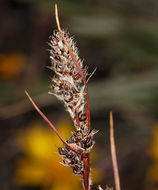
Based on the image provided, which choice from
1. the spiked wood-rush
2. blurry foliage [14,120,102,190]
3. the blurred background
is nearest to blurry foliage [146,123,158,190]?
the blurred background

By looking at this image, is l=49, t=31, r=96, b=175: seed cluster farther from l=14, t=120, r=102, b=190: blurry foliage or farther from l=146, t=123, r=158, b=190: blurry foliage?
l=14, t=120, r=102, b=190: blurry foliage

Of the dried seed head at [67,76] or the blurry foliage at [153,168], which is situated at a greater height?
the dried seed head at [67,76]

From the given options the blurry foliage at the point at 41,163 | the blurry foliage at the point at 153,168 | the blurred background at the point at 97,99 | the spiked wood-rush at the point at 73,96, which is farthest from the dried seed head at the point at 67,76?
the blurry foliage at the point at 41,163

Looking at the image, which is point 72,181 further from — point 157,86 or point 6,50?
point 6,50

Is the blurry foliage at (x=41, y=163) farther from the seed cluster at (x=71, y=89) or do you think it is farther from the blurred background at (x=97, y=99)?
the seed cluster at (x=71, y=89)

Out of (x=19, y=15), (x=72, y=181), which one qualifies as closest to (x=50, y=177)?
(x=72, y=181)

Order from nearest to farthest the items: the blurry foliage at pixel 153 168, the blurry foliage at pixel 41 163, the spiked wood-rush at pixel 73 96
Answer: the spiked wood-rush at pixel 73 96 → the blurry foliage at pixel 153 168 → the blurry foliage at pixel 41 163

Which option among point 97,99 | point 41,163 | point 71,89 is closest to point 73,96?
point 71,89
